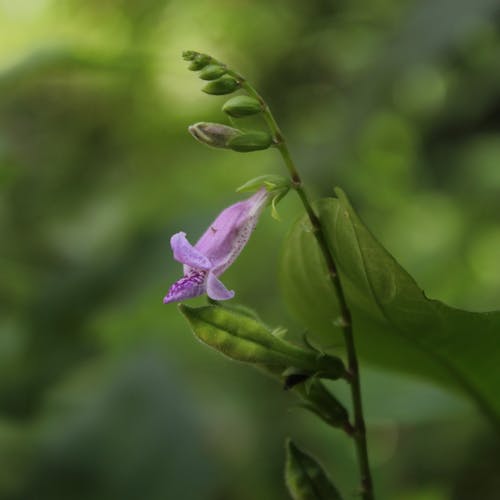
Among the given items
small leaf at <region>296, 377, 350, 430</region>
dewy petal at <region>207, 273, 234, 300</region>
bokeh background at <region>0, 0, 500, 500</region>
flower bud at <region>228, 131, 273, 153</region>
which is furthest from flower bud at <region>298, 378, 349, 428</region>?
bokeh background at <region>0, 0, 500, 500</region>

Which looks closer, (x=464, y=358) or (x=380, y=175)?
(x=464, y=358)

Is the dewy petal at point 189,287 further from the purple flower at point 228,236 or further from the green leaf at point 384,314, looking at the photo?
the green leaf at point 384,314

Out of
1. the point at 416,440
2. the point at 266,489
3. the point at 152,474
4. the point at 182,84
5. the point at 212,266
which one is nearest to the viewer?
the point at 212,266

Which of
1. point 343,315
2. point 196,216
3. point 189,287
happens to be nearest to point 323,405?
point 343,315

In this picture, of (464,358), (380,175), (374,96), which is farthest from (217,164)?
→ (464,358)

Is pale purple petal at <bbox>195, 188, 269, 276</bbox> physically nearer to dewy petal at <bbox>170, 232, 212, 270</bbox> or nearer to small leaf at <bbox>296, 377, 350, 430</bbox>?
dewy petal at <bbox>170, 232, 212, 270</bbox>

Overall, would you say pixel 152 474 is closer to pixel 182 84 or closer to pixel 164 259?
pixel 164 259

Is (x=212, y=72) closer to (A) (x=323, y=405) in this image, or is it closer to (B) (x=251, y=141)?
(B) (x=251, y=141)
